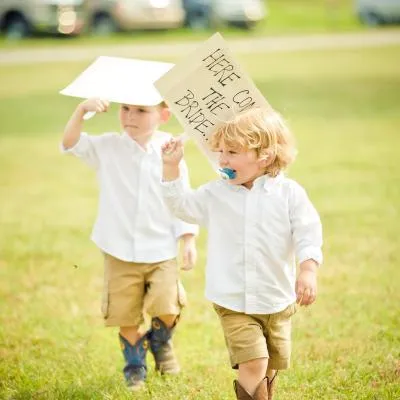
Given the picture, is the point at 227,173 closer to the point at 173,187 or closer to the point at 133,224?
the point at 173,187

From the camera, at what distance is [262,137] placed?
154 inches

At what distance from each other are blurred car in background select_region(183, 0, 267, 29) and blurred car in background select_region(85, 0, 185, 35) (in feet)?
2.13

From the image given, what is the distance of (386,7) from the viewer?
28047 mm

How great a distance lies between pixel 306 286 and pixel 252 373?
19.7 inches

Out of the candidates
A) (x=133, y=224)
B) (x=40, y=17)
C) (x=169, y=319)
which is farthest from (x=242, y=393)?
(x=40, y=17)

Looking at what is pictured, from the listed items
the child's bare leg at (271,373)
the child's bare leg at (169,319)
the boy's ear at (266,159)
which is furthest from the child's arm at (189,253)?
the boy's ear at (266,159)

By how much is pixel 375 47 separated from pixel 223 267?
1992 centimetres

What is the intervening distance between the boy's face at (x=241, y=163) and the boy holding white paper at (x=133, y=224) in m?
0.82

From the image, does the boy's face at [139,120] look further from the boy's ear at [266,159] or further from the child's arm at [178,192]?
the boy's ear at [266,159]

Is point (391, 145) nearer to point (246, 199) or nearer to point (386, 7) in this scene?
point (246, 199)

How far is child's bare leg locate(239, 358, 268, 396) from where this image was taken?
12.9 ft

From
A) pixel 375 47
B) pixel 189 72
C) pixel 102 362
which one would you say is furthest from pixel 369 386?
pixel 375 47

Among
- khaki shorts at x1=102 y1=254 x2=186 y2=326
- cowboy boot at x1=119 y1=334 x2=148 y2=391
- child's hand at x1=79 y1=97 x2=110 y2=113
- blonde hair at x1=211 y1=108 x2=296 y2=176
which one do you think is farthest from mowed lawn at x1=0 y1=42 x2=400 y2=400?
child's hand at x1=79 y1=97 x2=110 y2=113

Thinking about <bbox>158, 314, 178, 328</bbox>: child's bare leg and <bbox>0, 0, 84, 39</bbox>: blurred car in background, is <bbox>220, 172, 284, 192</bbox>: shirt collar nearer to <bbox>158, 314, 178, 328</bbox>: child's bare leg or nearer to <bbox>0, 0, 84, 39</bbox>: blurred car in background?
<bbox>158, 314, 178, 328</bbox>: child's bare leg
